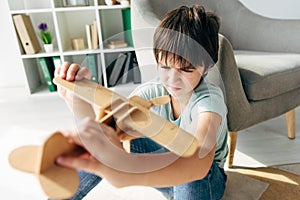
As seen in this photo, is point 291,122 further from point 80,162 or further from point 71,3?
point 71,3

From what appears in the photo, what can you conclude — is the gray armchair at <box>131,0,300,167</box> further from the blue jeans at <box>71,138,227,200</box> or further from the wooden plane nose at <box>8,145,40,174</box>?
the wooden plane nose at <box>8,145,40,174</box>

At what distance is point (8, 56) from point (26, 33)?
291 millimetres

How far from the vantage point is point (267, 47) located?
1409mm

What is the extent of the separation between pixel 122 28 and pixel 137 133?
5.90 feet

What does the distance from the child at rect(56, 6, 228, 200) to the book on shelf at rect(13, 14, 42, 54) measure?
53.4 inches


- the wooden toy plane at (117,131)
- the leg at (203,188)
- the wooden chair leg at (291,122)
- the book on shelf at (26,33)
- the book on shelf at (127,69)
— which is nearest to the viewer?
the wooden toy plane at (117,131)

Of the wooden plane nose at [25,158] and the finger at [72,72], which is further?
the finger at [72,72]

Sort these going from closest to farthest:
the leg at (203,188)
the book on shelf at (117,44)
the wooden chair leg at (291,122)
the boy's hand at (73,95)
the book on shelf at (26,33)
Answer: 1. the boy's hand at (73,95)
2. the leg at (203,188)
3. the wooden chair leg at (291,122)
4. the book on shelf at (26,33)
5. the book on shelf at (117,44)

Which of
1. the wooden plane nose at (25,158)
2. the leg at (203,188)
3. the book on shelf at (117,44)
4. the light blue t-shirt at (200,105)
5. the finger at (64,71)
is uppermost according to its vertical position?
the finger at (64,71)

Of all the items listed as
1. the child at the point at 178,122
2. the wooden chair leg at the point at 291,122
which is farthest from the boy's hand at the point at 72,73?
the wooden chair leg at the point at 291,122

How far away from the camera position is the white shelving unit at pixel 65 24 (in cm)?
185

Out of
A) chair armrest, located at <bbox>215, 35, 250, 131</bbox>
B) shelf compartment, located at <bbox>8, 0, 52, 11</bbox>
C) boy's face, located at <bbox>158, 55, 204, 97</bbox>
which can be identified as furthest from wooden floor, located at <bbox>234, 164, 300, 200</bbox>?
shelf compartment, located at <bbox>8, 0, 52, 11</bbox>

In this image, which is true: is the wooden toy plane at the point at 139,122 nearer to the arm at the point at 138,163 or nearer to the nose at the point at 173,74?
the arm at the point at 138,163

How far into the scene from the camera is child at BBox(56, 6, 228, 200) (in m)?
0.35
